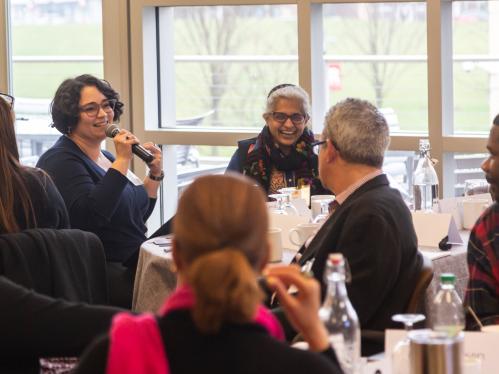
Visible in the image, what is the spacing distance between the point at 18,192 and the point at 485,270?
1.38 m

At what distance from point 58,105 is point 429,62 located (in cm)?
207

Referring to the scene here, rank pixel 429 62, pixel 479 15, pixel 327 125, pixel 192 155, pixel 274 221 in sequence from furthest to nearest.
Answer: pixel 192 155 → pixel 479 15 → pixel 429 62 → pixel 274 221 → pixel 327 125

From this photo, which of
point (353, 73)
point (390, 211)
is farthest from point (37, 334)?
point (353, 73)

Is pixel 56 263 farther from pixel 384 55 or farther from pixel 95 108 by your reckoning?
pixel 384 55

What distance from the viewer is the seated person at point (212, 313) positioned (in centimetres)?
152

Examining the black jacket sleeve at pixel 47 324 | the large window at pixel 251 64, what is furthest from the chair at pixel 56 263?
the large window at pixel 251 64

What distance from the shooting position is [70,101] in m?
4.92

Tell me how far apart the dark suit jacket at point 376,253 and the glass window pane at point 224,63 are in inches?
137

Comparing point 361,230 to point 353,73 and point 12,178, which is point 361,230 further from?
point 353,73

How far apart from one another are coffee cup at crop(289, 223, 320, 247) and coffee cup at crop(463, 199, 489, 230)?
32.7 inches

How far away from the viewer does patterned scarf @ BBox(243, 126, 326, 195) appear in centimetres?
505

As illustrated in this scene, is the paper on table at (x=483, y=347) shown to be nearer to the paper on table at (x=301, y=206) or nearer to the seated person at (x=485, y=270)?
the seated person at (x=485, y=270)

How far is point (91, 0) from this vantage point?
673 cm

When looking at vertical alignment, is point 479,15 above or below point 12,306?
above
